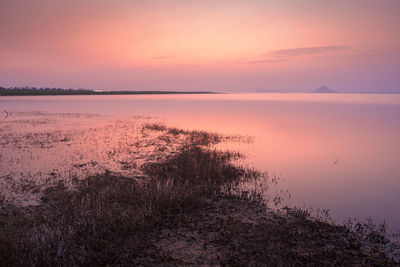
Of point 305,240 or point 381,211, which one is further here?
point 381,211

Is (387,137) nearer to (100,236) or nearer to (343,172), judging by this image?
(343,172)

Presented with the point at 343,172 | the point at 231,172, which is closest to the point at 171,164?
the point at 231,172

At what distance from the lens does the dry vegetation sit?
627 cm

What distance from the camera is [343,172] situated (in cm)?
1661

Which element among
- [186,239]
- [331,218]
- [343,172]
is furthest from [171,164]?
[343,172]

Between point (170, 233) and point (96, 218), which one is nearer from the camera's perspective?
point (170, 233)

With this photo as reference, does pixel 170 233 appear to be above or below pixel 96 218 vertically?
below

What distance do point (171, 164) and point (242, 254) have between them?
9.64 metres

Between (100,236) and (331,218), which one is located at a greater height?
(100,236)

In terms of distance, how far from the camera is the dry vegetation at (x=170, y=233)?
6273mm

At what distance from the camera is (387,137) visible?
3014 centimetres

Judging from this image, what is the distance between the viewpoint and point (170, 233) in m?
7.61

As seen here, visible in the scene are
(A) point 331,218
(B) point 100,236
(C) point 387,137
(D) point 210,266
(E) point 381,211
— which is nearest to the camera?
(D) point 210,266

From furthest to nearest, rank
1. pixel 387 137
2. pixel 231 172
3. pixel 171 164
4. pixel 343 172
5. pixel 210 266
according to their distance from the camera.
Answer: pixel 387 137 → pixel 343 172 → pixel 171 164 → pixel 231 172 → pixel 210 266
